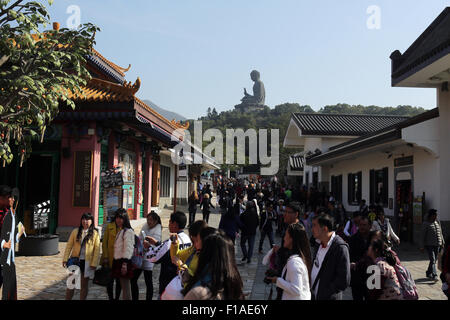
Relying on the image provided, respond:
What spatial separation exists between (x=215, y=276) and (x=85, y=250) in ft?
13.0

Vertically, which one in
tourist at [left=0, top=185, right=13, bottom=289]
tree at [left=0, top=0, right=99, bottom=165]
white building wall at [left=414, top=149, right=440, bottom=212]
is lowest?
tourist at [left=0, top=185, right=13, bottom=289]

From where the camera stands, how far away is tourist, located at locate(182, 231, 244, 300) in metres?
3.02

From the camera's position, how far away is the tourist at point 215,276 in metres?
3.02

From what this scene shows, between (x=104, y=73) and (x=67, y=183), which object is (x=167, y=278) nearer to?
(x=67, y=183)

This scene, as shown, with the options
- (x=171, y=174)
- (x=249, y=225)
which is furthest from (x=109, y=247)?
(x=171, y=174)

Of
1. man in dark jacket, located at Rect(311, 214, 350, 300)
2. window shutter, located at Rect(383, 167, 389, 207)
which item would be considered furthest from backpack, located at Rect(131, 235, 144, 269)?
window shutter, located at Rect(383, 167, 389, 207)

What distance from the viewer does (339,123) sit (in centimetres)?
2897

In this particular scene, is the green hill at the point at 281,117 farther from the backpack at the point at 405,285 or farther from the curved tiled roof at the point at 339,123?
the backpack at the point at 405,285

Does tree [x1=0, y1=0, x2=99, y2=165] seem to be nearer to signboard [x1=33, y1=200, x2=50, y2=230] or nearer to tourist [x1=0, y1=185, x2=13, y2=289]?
tourist [x1=0, y1=185, x2=13, y2=289]

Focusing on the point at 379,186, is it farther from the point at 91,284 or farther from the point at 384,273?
Answer: the point at 384,273

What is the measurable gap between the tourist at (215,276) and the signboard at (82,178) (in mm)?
11028

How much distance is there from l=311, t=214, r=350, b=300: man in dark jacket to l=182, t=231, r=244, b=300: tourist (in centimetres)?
145

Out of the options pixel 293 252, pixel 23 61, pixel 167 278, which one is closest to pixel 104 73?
pixel 23 61
